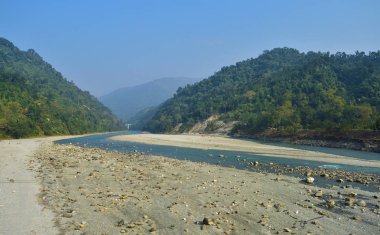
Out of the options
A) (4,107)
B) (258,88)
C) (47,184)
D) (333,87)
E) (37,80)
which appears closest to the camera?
(47,184)

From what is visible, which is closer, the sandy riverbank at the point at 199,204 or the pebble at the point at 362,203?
the sandy riverbank at the point at 199,204

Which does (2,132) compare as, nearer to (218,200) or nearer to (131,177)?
(131,177)

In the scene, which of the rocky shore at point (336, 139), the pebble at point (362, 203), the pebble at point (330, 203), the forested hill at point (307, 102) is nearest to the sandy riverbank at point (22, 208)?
the pebble at point (330, 203)

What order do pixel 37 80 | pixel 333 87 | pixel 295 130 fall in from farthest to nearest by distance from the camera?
pixel 37 80 → pixel 333 87 → pixel 295 130

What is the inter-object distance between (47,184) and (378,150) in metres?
57.2

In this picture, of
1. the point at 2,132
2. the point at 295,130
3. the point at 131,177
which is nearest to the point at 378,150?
the point at 295,130

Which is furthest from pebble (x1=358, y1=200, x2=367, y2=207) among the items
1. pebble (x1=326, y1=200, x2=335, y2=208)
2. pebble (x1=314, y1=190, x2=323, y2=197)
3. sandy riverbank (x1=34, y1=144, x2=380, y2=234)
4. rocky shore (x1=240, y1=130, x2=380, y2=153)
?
rocky shore (x1=240, y1=130, x2=380, y2=153)

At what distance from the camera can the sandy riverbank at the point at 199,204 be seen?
648 inches

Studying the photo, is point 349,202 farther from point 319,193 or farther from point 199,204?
point 199,204

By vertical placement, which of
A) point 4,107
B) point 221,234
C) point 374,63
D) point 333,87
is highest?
point 374,63

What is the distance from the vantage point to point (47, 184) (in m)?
25.9

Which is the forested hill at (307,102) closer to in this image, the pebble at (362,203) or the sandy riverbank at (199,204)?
the sandy riverbank at (199,204)

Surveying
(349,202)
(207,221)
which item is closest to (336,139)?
(349,202)

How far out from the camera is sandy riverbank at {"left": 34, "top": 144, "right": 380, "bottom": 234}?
16.5 meters
